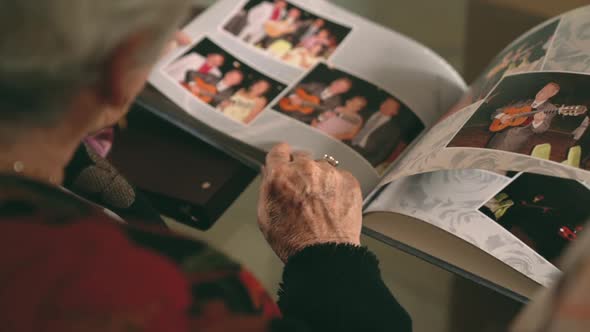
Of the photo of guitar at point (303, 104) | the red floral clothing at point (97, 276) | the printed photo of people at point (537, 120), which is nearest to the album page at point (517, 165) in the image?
the printed photo of people at point (537, 120)

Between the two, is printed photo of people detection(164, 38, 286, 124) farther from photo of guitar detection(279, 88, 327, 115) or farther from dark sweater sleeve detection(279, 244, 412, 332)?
dark sweater sleeve detection(279, 244, 412, 332)

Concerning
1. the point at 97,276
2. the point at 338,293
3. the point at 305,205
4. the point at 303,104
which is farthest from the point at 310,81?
the point at 97,276

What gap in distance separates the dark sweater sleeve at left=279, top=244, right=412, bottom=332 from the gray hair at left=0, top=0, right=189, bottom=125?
0.24 meters

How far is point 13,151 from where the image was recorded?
0.35m

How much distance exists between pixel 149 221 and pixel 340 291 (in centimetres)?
18

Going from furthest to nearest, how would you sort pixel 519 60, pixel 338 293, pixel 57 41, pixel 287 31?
1. pixel 287 31
2. pixel 519 60
3. pixel 338 293
4. pixel 57 41

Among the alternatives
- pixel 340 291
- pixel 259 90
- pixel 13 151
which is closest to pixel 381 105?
pixel 259 90

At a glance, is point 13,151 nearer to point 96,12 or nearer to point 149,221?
point 96,12

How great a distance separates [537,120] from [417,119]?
14cm

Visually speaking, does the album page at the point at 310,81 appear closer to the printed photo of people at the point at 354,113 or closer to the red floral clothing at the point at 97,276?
the printed photo of people at the point at 354,113

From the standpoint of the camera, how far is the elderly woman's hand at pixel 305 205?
55 centimetres

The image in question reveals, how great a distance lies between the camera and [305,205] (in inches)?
22.6

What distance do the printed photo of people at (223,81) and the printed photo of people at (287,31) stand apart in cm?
4

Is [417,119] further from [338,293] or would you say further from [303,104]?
[338,293]
